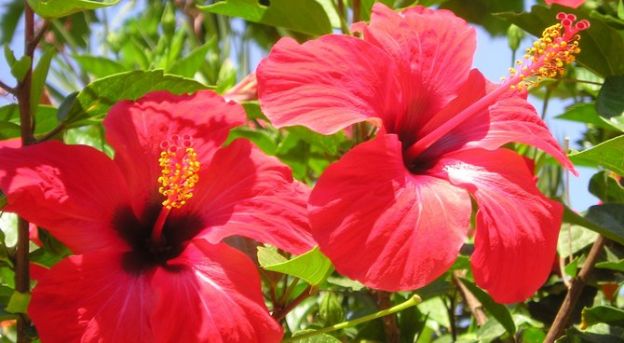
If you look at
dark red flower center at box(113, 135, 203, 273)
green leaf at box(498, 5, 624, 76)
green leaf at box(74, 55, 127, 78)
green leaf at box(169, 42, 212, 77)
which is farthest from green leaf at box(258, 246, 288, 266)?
green leaf at box(74, 55, 127, 78)

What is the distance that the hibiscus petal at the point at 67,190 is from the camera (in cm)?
98

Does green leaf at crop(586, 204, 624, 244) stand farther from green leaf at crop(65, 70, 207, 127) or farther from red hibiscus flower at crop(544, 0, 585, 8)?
green leaf at crop(65, 70, 207, 127)

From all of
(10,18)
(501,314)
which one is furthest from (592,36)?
(10,18)

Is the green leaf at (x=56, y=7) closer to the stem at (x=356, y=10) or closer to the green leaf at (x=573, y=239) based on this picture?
the stem at (x=356, y=10)

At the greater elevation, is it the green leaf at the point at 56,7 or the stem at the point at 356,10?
the green leaf at the point at 56,7

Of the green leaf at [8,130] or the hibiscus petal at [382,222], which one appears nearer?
the hibiscus petal at [382,222]

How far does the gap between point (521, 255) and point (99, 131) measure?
91cm

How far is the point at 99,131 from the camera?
1.62 meters

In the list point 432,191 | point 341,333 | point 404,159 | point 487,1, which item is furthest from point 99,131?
point 487,1

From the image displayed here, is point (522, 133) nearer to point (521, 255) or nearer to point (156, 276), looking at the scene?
point (521, 255)

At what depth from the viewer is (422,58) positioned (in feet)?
3.71

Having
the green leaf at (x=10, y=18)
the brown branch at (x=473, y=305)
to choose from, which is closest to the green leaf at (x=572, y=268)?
the brown branch at (x=473, y=305)

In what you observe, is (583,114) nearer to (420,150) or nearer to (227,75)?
(420,150)

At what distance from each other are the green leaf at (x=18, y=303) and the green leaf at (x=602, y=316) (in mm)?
776
